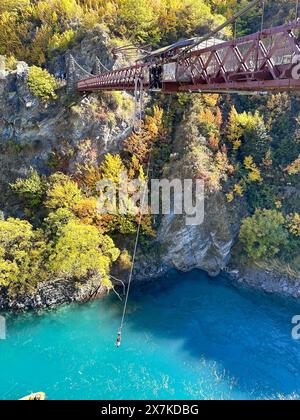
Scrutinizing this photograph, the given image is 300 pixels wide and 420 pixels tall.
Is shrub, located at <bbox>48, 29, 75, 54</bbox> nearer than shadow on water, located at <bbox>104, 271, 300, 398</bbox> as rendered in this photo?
No

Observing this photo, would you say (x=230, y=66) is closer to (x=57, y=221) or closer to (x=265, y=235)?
(x=265, y=235)

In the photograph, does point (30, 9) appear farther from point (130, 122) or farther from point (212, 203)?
point (212, 203)

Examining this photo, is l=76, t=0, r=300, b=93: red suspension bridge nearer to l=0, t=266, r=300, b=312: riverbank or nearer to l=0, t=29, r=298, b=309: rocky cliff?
l=0, t=29, r=298, b=309: rocky cliff

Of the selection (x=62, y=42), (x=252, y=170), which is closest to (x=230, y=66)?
(x=252, y=170)

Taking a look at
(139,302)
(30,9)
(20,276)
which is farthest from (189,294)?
(30,9)

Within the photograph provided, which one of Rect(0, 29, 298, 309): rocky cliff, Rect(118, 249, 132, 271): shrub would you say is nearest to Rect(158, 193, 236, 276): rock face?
Rect(0, 29, 298, 309): rocky cliff
